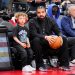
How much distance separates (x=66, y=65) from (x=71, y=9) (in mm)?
1508

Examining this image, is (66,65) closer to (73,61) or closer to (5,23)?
(73,61)

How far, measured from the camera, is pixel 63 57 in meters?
8.27

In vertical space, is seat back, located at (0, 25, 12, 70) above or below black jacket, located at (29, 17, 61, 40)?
below

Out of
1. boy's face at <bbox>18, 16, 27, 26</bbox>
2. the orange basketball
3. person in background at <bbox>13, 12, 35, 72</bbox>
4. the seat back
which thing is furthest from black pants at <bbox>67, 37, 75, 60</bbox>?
the seat back

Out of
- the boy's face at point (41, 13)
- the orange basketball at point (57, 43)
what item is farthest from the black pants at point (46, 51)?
the boy's face at point (41, 13)

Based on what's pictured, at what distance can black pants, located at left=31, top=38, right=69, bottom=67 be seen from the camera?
809 cm

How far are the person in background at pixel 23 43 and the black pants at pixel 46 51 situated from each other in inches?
5.3

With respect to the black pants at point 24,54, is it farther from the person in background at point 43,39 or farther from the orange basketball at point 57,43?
the orange basketball at point 57,43

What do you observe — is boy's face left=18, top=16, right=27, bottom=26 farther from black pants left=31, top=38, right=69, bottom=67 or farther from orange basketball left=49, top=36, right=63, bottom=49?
orange basketball left=49, top=36, right=63, bottom=49

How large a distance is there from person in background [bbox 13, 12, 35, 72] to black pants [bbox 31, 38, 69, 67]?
13cm

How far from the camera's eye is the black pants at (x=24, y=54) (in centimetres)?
796

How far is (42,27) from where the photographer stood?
8.45 m

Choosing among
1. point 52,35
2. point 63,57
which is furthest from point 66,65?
point 52,35

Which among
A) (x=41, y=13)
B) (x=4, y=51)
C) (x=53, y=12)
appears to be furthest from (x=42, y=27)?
(x=53, y=12)
